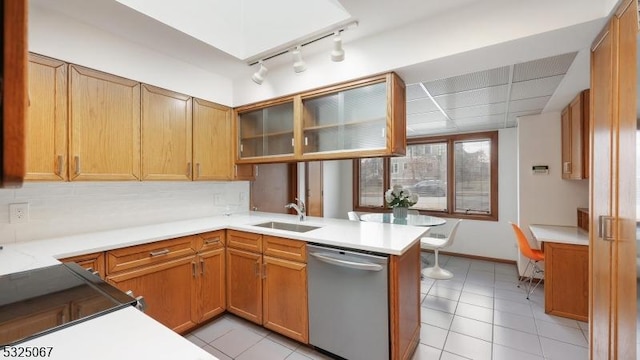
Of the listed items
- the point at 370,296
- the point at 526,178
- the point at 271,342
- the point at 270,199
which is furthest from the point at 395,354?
the point at 526,178

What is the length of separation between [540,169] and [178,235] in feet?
13.8

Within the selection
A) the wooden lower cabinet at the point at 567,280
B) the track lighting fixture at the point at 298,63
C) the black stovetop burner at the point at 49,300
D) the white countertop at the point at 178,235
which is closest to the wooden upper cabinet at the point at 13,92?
the black stovetop burner at the point at 49,300

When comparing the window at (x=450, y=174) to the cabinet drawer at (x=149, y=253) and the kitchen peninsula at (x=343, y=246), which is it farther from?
the cabinet drawer at (x=149, y=253)

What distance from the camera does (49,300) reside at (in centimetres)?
106

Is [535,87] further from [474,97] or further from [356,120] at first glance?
[356,120]

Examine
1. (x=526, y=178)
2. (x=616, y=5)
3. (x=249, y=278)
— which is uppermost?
(x=616, y=5)

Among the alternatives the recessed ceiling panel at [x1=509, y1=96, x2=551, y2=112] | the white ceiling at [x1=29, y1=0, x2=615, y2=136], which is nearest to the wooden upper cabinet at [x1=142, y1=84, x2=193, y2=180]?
the white ceiling at [x1=29, y1=0, x2=615, y2=136]

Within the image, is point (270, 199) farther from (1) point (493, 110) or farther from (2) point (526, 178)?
(2) point (526, 178)

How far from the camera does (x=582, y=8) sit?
149 centimetres

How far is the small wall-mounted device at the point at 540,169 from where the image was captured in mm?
3502

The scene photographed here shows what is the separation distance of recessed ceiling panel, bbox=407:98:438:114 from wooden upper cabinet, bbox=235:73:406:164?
0.94m

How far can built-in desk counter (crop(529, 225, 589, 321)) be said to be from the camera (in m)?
2.66

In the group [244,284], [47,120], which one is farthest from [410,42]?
[47,120]

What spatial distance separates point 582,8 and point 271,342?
297 cm
